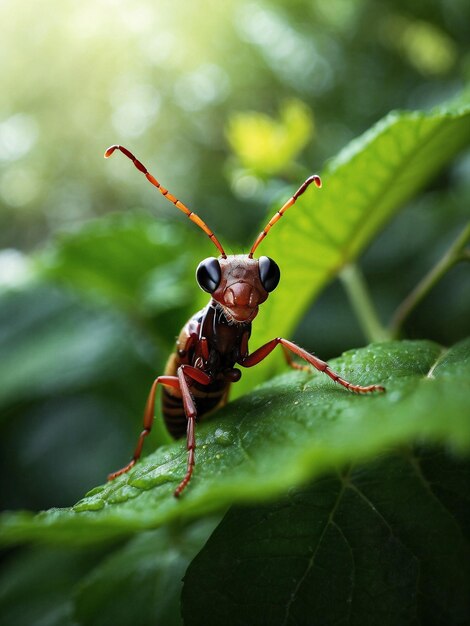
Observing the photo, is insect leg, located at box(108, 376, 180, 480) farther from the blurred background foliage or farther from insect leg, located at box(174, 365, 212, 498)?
the blurred background foliage

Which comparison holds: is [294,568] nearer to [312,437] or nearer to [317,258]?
[312,437]

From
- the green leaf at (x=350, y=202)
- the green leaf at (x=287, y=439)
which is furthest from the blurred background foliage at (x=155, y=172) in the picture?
the green leaf at (x=287, y=439)

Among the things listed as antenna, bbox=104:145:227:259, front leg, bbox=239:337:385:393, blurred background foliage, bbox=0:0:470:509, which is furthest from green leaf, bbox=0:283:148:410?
antenna, bbox=104:145:227:259

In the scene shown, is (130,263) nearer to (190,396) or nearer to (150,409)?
(150,409)

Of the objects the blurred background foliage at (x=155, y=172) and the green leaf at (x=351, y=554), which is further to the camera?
the blurred background foliage at (x=155, y=172)

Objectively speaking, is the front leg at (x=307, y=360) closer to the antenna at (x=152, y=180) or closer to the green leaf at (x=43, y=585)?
the antenna at (x=152, y=180)

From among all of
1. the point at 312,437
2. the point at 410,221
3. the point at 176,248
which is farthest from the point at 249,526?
the point at 410,221
